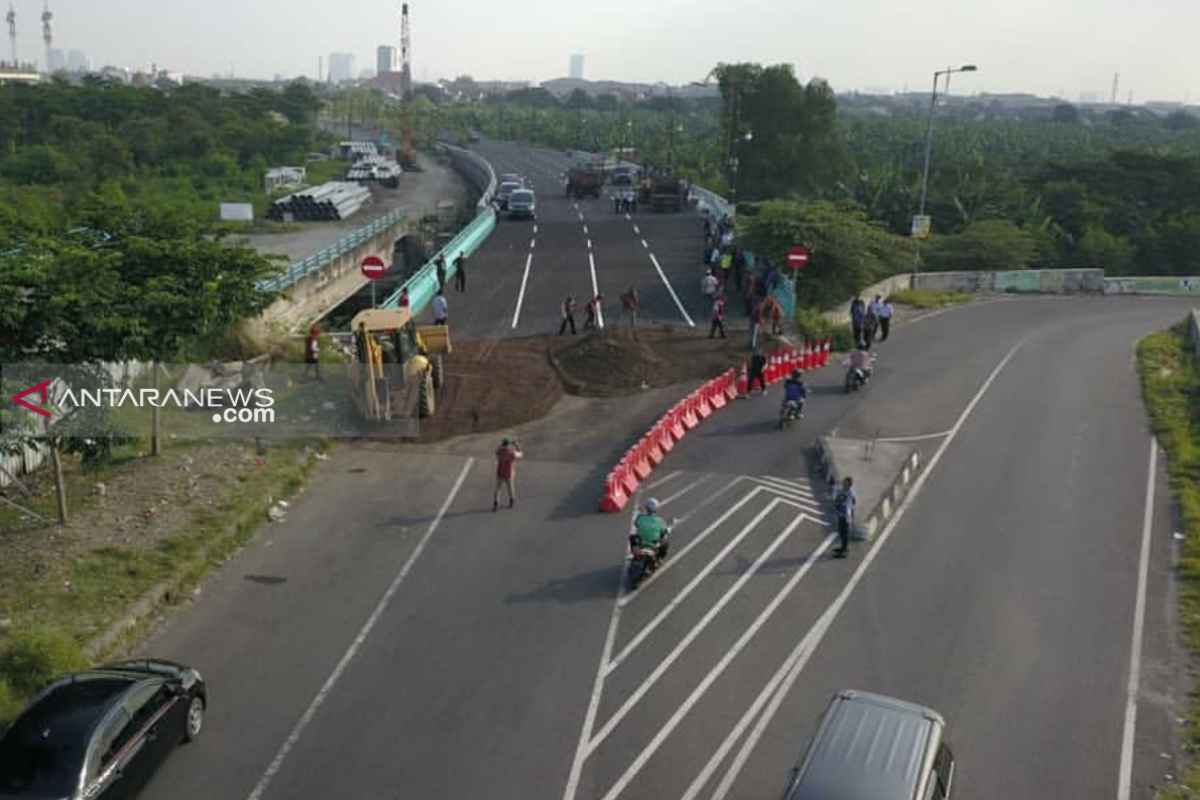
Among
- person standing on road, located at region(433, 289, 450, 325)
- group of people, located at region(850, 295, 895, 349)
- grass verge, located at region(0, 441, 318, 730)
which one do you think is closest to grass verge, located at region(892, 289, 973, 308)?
group of people, located at region(850, 295, 895, 349)

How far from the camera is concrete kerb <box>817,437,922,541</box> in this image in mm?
18266

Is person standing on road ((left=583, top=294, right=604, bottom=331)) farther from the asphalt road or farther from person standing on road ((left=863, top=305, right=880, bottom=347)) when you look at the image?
person standing on road ((left=863, top=305, right=880, bottom=347))

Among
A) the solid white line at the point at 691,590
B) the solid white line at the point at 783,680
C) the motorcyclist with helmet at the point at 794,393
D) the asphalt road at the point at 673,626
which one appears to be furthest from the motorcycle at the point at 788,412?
the solid white line at the point at 691,590

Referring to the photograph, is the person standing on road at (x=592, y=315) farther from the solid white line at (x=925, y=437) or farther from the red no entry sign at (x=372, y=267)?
the solid white line at (x=925, y=437)

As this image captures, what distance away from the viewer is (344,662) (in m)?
13.6

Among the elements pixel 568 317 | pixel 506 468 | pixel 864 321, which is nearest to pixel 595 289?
pixel 568 317

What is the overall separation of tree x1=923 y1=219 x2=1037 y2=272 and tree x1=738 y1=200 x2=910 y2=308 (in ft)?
71.4

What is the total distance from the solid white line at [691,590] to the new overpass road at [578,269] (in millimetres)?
13751

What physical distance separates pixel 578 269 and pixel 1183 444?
886 inches

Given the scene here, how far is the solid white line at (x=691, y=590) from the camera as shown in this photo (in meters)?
13.8

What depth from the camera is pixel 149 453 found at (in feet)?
65.6

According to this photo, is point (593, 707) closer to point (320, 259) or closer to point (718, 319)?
point (718, 319)

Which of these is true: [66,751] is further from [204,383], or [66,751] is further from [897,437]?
[897,437]

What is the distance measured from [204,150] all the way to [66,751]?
9146cm
